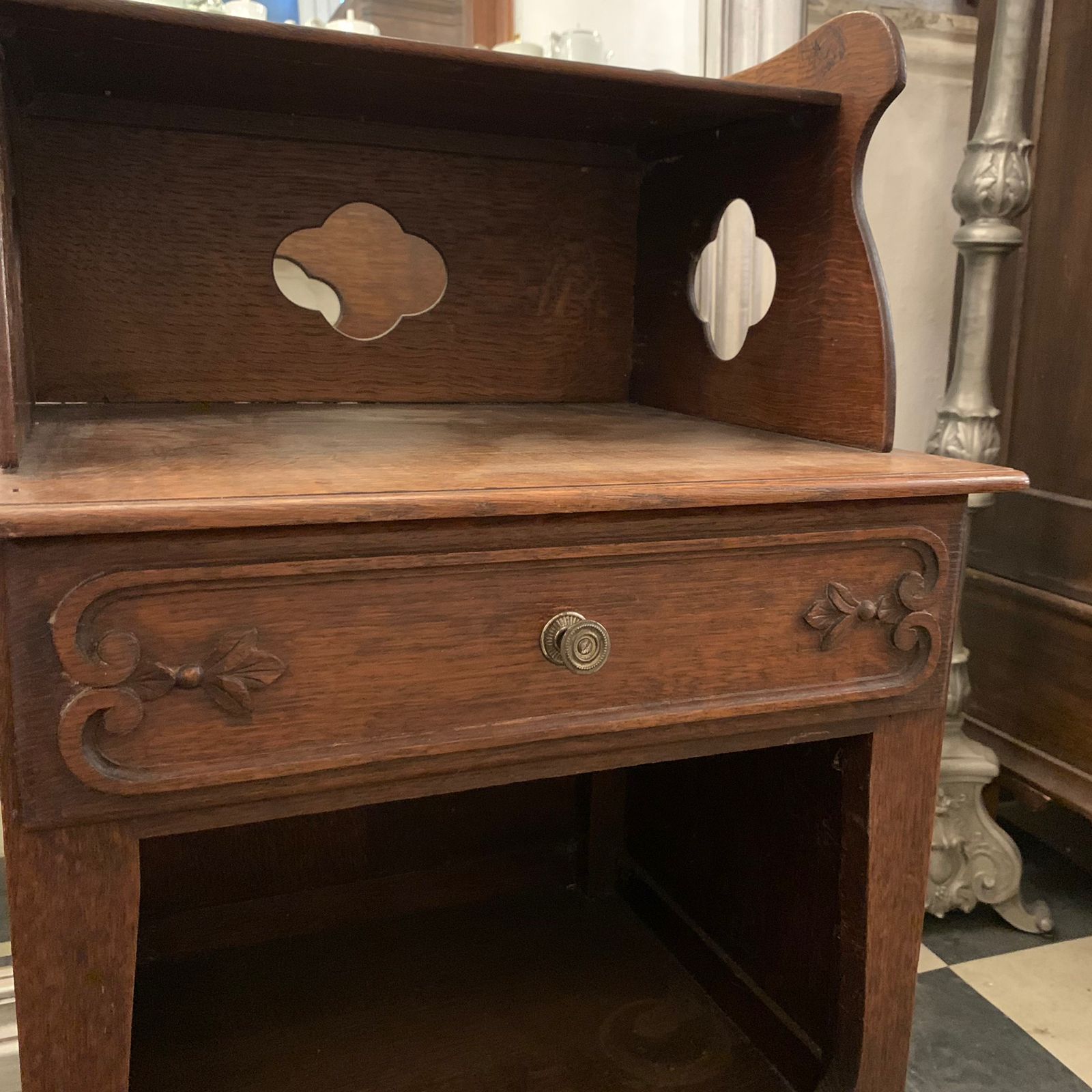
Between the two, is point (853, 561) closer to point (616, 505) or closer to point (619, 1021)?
point (616, 505)

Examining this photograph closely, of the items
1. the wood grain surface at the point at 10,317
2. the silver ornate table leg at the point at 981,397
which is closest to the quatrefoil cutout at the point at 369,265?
the wood grain surface at the point at 10,317

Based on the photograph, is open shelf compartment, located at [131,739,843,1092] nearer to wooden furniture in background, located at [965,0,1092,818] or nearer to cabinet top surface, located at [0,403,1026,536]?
cabinet top surface, located at [0,403,1026,536]

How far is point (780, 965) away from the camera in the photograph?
38.7 inches

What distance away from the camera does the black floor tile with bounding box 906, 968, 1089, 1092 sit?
1.02 m

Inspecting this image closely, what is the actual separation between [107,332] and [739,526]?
64cm

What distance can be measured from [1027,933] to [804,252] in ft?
3.06

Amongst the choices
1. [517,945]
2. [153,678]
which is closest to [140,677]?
[153,678]

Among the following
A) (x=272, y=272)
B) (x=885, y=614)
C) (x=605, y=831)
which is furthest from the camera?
(x=605, y=831)

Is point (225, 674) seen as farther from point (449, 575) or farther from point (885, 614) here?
point (885, 614)

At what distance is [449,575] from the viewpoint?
614 mm

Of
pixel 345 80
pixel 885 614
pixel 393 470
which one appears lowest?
pixel 885 614

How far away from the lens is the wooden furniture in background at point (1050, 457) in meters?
1.18

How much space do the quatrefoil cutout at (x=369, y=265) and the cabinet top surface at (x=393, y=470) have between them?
143 millimetres

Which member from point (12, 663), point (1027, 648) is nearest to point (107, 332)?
point (12, 663)
